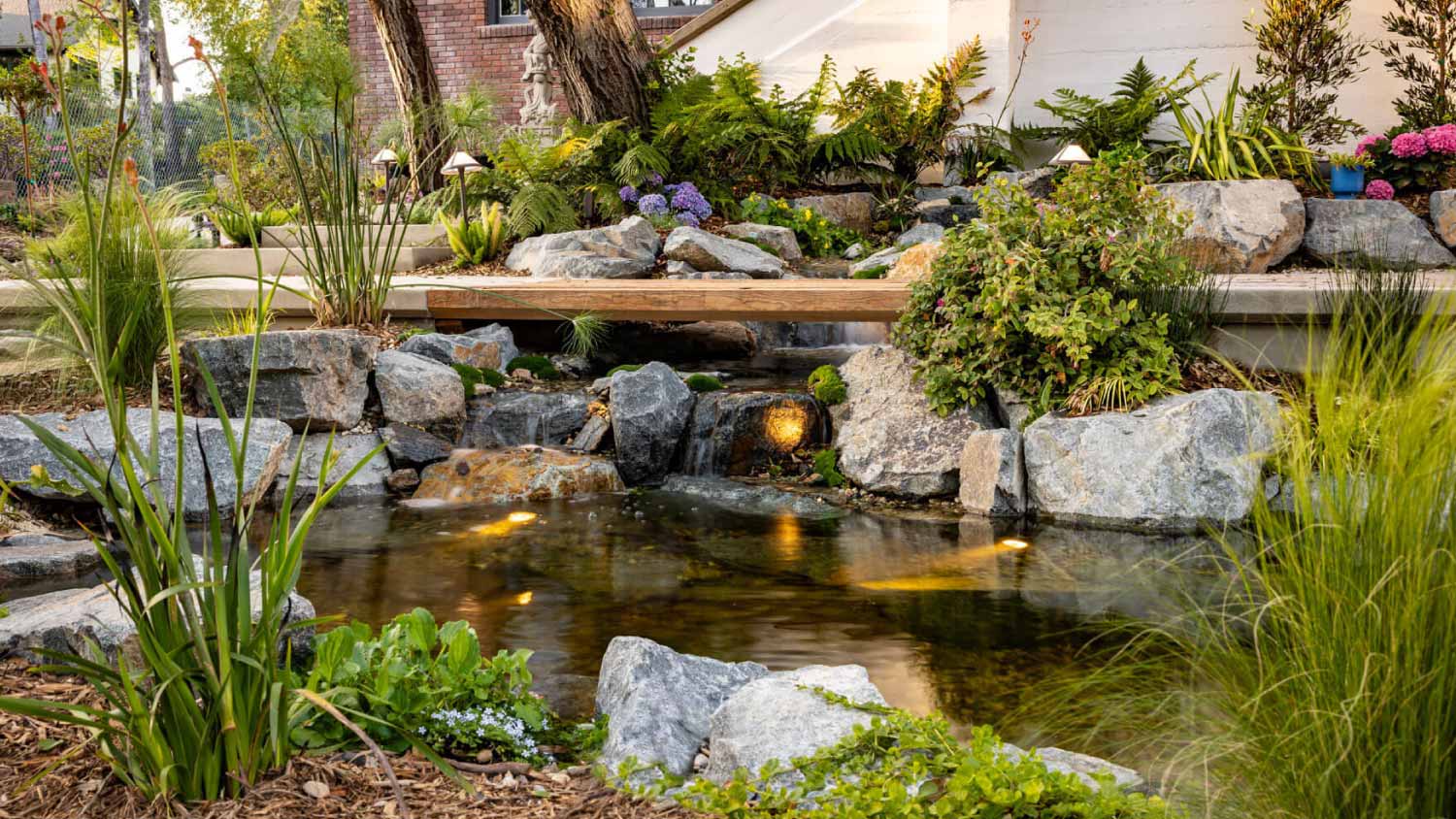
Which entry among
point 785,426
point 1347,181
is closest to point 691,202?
point 785,426

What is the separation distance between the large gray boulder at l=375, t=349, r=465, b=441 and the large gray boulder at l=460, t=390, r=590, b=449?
0.13 m

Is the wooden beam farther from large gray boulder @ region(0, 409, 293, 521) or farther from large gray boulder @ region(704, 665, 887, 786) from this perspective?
large gray boulder @ region(704, 665, 887, 786)

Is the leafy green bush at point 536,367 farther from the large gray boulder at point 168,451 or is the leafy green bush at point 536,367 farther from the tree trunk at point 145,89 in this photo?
the tree trunk at point 145,89

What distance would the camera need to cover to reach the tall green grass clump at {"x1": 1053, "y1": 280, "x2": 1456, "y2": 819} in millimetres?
1481

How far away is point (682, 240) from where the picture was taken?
27.8 feet

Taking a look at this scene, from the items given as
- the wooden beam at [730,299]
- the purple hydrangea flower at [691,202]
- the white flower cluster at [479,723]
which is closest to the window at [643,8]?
the purple hydrangea flower at [691,202]

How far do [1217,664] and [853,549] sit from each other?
3113 millimetres

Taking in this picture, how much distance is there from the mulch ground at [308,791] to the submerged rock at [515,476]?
3489mm

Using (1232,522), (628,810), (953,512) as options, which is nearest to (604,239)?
(953,512)

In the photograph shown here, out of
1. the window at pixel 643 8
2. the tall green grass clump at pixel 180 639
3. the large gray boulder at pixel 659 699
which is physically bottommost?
the large gray boulder at pixel 659 699

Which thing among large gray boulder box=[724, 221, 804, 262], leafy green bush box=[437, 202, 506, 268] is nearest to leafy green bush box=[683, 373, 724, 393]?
large gray boulder box=[724, 221, 804, 262]

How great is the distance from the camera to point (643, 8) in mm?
17922

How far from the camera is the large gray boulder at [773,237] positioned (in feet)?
30.6

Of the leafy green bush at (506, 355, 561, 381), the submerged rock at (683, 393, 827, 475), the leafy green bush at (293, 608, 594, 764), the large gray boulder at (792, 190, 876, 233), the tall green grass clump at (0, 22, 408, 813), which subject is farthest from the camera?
the large gray boulder at (792, 190, 876, 233)
